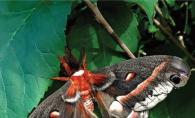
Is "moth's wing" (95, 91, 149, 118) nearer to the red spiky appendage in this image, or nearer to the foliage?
the red spiky appendage

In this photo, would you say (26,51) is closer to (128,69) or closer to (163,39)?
(128,69)

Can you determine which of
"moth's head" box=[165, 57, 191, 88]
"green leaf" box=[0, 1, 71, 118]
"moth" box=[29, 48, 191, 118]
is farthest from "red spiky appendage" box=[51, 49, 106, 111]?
"moth's head" box=[165, 57, 191, 88]

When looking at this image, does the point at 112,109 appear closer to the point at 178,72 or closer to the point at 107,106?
the point at 107,106

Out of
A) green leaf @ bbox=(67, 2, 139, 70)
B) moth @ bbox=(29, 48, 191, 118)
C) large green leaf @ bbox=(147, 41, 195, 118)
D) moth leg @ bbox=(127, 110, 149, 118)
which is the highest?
green leaf @ bbox=(67, 2, 139, 70)

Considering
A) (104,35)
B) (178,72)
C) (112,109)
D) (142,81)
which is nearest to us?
(178,72)

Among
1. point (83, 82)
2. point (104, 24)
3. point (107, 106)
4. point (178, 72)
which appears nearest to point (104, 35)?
point (104, 24)
